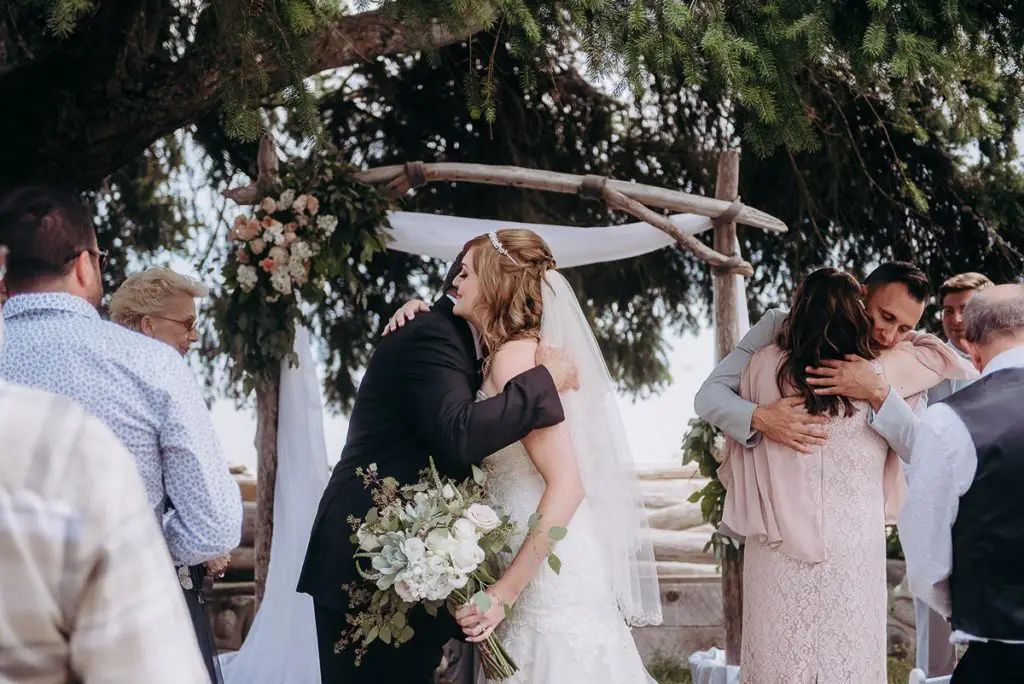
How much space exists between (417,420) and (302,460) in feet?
9.78

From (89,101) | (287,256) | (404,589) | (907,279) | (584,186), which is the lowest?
(404,589)

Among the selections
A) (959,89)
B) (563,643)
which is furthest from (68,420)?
(959,89)

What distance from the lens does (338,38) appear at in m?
5.23

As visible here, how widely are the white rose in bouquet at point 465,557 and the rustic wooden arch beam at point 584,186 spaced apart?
3.60 metres

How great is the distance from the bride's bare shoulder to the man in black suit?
0.06m

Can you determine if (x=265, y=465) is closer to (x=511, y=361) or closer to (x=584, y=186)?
(x=584, y=186)

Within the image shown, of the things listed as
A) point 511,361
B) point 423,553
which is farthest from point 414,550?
point 511,361

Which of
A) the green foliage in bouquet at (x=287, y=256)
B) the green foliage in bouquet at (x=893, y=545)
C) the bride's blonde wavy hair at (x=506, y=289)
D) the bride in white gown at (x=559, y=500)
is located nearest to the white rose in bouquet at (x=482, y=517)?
the bride in white gown at (x=559, y=500)

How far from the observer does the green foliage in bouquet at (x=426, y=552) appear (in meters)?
2.96

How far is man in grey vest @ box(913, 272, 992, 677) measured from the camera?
5102mm

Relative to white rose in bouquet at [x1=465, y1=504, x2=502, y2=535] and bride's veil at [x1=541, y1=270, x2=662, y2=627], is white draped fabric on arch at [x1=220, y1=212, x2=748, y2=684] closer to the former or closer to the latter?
bride's veil at [x1=541, y1=270, x2=662, y2=627]

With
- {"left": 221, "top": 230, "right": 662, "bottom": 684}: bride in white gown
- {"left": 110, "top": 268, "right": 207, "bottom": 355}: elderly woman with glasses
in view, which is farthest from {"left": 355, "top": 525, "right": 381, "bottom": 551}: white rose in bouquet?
{"left": 110, "top": 268, "right": 207, "bottom": 355}: elderly woman with glasses

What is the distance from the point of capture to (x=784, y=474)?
4.06m

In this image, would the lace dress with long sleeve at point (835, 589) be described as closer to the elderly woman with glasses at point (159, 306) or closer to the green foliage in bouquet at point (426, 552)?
the green foliage in bouquet at point (426, 552)
